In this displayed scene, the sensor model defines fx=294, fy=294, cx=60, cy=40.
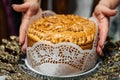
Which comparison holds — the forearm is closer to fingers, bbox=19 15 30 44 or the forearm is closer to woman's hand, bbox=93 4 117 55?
woman's hand, bbox=93 4 117 55

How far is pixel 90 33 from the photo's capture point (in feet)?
3.06

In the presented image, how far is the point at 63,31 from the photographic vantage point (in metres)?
0.91

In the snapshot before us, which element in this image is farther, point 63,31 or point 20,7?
point 20,7

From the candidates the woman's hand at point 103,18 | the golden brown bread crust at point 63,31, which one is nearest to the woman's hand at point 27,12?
the golden brown bread crust at point 63,31

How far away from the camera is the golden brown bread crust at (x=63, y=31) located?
896 millimetres

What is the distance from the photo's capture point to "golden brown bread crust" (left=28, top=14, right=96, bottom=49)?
896 mm

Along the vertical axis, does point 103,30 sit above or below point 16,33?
above

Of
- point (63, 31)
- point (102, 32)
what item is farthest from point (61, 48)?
point (102, 32)

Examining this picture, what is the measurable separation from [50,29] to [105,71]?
0.70 ft

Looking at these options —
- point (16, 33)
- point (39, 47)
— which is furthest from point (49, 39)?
point (16, 33)

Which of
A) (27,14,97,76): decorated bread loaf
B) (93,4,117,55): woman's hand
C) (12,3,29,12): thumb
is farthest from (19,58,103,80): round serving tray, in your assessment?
(12,3,29,12): thumb

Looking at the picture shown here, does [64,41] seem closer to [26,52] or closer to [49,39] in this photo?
[49,39]

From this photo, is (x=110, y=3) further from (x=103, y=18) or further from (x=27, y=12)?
(x=27, y=12)

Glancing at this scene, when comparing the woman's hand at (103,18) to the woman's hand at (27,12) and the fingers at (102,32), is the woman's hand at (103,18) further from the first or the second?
the woman's hand at (27,12)
